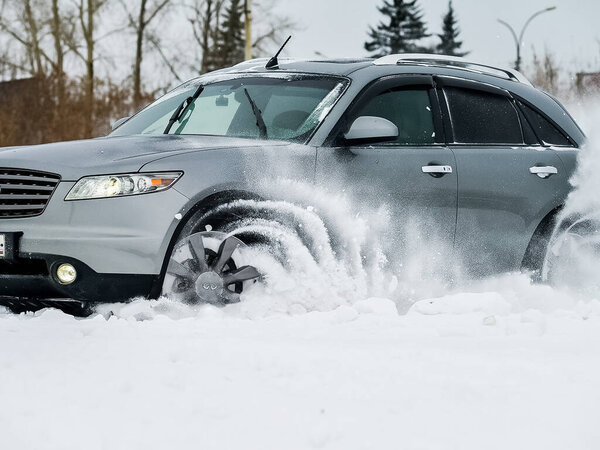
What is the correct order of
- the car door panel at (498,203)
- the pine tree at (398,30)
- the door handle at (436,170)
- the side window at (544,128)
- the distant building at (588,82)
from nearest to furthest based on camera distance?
the door handle at (436,170), the car door panel at (498,203), the side window at (544,128), the distant building at (588,82), the pine tree at (398,30)

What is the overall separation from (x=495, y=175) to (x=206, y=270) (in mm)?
2390

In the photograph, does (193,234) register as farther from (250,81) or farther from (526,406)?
(526,406)

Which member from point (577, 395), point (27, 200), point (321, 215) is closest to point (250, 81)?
point (321, 215)

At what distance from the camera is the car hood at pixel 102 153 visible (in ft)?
16.5

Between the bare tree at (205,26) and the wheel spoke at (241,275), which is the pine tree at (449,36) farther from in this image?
the wheel spoke at (241,275)

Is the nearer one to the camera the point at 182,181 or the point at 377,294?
the point at 182,181

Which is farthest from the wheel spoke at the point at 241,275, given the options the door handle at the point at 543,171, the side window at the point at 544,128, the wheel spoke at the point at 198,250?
the side window at the point at 544,128

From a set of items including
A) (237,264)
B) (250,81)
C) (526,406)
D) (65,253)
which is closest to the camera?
(526,406)

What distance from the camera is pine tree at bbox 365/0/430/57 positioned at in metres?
76.7

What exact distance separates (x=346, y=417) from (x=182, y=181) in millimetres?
2098

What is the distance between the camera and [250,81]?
6.45 meters

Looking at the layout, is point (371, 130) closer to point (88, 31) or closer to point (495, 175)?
point (495, 175)

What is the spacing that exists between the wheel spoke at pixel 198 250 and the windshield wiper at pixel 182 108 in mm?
1451

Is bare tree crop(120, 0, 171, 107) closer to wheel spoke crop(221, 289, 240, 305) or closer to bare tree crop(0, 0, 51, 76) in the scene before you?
bare tree crop(0, 0, 51, 76)
